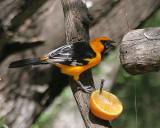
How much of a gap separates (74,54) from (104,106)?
62cm

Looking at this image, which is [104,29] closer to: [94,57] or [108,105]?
[94,57]

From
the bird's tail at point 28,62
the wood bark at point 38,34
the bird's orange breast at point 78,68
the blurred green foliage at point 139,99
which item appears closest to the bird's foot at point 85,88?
the bird's orange breast at point 78,68

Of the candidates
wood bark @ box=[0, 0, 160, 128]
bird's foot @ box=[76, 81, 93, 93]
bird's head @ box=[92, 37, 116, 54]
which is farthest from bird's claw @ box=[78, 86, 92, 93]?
wood bark @ box=[0, 0, 160, 128]

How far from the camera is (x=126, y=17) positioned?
19.4 feet

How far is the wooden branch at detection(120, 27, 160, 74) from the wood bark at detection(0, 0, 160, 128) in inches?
91.2

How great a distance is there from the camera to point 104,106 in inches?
168

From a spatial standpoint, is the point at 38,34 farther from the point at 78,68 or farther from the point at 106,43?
the point at 78,68

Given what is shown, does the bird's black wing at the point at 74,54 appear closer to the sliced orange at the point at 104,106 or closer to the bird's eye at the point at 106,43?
the bird's eye at the point at 106,43

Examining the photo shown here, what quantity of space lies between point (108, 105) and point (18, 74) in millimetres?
2241

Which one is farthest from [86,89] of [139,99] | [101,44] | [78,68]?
[139,99]

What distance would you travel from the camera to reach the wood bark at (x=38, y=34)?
6234 millimetres

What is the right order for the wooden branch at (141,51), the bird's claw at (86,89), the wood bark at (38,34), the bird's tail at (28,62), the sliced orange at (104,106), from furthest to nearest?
the wood bark at (38,34)
the bird's tail at (28,62)
the bird's claw at (86,89)
the sliced orange at (104,106)
the wooden branch at (141,51)

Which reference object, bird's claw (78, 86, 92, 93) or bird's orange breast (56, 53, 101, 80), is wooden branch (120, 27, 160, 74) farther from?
bird's orange breast (56, 53, 101, 80)

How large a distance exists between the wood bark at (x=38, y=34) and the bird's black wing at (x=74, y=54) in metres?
1.54
